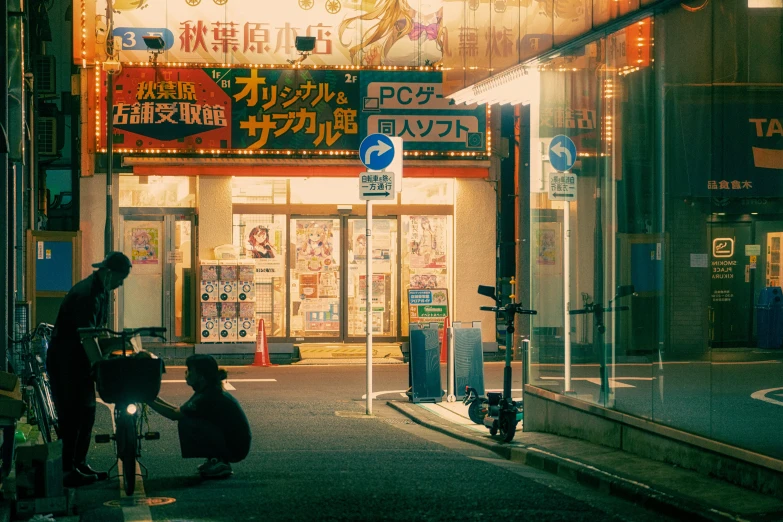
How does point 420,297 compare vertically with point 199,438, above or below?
above

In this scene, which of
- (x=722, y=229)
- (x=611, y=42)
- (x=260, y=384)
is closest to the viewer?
(x=722, y=229)

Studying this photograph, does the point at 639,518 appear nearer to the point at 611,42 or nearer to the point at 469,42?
the point at 611,42

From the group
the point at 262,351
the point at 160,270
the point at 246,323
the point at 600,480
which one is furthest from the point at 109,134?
the point at 600,480

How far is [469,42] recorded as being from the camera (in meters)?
14.0

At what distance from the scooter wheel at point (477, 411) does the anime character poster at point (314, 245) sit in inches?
408

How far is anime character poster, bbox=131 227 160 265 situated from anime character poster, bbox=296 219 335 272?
2.87 metres

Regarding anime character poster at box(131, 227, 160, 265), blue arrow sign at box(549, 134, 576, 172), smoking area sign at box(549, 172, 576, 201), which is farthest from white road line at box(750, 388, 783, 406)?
anime character poster at box(131, 227, 160, 265)

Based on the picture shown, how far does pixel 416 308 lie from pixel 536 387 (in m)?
9.47

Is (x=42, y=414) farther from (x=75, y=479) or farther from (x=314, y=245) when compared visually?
(x=314, y=245)

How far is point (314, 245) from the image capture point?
22.6 meters

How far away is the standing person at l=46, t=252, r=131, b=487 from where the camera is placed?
866cm

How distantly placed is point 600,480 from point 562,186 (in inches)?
154

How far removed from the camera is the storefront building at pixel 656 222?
866cm

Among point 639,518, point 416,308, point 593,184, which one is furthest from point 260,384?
point 639,518
